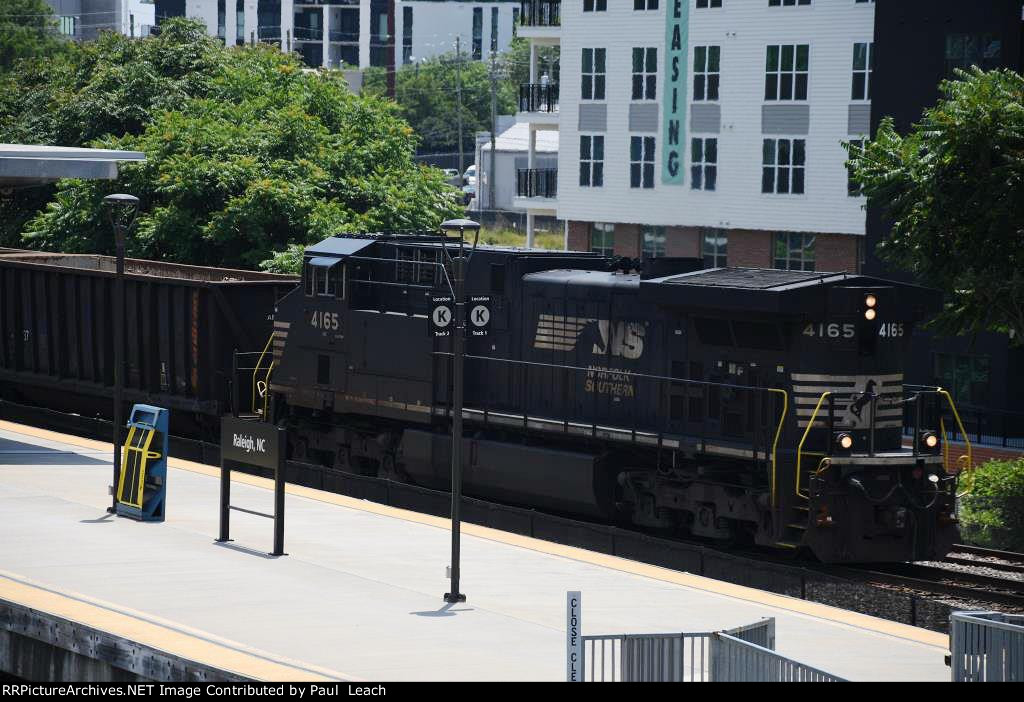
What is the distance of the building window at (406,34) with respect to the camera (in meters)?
130

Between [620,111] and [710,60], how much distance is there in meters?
3.86

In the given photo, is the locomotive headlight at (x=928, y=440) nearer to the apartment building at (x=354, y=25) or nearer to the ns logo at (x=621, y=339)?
the ns logo at (x=621, y=339)

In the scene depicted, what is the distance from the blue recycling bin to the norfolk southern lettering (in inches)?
55.6

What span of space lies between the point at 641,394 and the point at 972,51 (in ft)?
70.6

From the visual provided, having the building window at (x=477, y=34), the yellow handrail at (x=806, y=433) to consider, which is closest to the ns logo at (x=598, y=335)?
the yellow handrail at (x=806, y=433)

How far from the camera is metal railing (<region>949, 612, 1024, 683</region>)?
10969 mm

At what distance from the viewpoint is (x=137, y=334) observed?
2992cm

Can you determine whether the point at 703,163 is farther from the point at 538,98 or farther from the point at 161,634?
the point at 161,634

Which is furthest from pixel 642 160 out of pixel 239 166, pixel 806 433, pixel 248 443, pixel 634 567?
pixel 634 567

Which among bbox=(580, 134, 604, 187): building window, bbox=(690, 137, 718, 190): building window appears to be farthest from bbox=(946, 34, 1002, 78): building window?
bbox=(580, 134, 604, 187): building window

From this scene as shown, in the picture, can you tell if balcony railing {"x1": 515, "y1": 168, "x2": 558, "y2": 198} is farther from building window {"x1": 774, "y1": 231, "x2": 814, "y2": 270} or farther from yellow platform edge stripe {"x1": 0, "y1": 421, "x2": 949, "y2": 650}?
yellow platform edge stripe {"x1": 0, "y1": 421, "x2": 949, "y2": 650}

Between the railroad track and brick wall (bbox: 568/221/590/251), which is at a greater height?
brick wall (bbox: 568/221/590/251)

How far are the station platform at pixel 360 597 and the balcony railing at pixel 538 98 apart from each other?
36090mm
